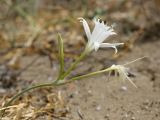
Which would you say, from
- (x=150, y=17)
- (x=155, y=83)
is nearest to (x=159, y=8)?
(x=150, y=17)

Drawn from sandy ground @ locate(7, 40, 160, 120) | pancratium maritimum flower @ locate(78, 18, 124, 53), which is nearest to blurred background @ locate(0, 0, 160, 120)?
sandy ground @ locate(7, 40, 160, 120)

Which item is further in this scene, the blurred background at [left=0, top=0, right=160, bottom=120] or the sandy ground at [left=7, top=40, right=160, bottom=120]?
the blurred background at [left=0, top=0, right=160, bottom=120]

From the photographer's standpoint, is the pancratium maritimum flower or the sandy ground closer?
the pancratium maritimum flower

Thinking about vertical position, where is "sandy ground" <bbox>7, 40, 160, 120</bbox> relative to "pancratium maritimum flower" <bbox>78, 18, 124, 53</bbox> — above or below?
below

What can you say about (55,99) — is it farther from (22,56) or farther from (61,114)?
(22,56)

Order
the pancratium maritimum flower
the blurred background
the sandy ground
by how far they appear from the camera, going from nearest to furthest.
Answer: the pancratium maritimum flower
the sandy ground
the blurred background

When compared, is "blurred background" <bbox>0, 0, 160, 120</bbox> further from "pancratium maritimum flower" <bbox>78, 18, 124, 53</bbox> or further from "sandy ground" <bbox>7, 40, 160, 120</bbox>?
"pancratium maritimum flower" <bbox>78, 18, 124, 53</bbox>

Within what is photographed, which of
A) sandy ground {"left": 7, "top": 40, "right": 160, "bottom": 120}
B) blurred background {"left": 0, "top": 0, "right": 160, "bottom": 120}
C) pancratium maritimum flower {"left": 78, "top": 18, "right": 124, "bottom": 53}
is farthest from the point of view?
blurred background {"left": 0, "top": 0, "right": 160, "bottom": 120}

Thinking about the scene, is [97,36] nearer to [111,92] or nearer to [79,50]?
[111,92]
